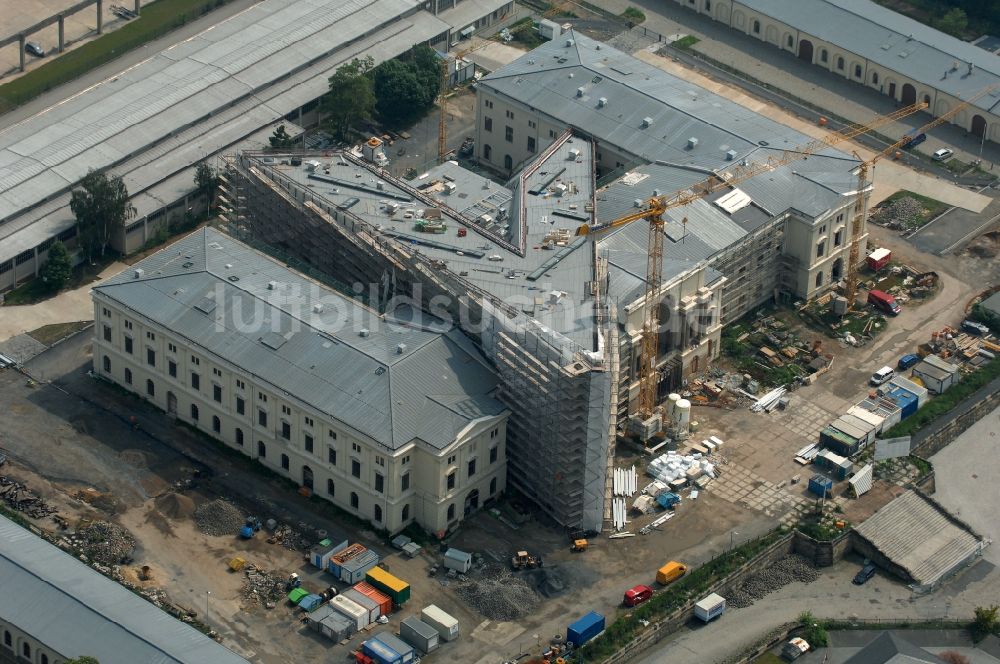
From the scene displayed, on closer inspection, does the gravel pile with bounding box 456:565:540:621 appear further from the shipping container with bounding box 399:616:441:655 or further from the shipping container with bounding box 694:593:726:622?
the shipping container with bounding box 694:593:726:622

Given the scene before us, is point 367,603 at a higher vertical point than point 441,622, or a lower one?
higher

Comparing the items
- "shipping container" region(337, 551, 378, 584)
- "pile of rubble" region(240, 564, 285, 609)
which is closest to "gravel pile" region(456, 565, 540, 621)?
"shipping container" region(337, 551, 378, 584)

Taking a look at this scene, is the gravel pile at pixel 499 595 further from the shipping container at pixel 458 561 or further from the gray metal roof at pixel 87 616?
the gray metal roof at pixel 87 616

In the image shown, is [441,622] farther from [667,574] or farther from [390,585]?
[667,574]

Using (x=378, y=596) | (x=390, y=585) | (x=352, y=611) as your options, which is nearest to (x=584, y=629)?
(x=390, y=585)

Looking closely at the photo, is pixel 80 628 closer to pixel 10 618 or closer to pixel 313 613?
pixel 10 618

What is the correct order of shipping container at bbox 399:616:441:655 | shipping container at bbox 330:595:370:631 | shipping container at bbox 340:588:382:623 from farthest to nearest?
shipping container at bbox 340:588:382:623, shipping container at bbox 330:595:370:631, shipping container at bbox 399:616:441:655

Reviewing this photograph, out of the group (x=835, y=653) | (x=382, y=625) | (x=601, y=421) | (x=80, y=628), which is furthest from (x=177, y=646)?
(x=835, y=653)
